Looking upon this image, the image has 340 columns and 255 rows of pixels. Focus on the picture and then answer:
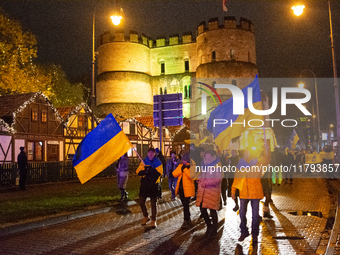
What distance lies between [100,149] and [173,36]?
62.5 m

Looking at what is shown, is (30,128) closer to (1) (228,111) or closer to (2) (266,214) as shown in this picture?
(1) (228,111)

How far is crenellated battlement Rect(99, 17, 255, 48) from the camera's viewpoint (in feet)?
202

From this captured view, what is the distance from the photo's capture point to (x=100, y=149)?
8258 millimetres

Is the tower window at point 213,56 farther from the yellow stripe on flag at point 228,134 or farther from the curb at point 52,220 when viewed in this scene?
the curb at point 52,220

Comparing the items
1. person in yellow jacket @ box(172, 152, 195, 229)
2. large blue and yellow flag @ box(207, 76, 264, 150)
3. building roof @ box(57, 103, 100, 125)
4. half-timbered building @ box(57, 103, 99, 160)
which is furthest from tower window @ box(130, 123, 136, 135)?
person in yellow jacket @ box(172, 152, 195, 229)

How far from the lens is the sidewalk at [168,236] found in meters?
6.64

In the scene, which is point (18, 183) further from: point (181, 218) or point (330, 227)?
point (330, 227)

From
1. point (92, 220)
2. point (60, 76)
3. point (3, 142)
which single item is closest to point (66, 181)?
point (3, 142)

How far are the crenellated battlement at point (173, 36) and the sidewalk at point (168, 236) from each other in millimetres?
53434

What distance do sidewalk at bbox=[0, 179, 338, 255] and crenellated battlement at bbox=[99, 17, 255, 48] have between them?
175 feet

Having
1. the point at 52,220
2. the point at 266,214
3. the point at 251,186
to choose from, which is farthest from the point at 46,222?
the point at 266,214

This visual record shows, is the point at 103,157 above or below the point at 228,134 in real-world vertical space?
below

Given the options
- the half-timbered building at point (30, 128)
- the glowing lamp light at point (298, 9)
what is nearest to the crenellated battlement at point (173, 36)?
the half-timbered building at point (30, 128)

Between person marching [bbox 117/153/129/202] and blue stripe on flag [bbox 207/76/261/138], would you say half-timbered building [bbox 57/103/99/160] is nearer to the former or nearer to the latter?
person marching [bbox 117/153/129/202]
